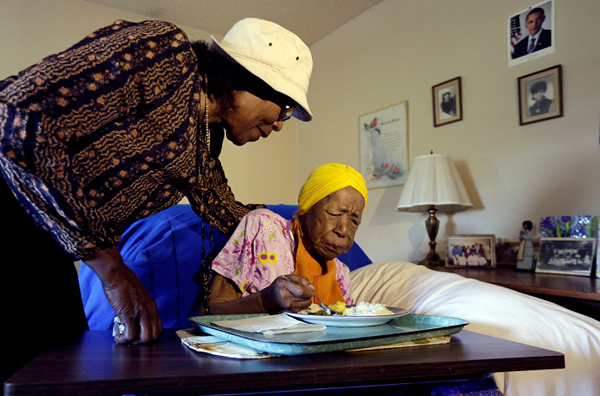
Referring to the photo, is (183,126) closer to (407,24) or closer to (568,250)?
(568,250)

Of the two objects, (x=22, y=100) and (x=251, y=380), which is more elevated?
(x=22, y=100)

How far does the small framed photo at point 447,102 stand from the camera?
310 centimetres

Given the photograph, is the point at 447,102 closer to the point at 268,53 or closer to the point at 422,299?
the point at 422,299

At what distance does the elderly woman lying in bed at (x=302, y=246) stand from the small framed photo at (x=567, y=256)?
51.9 inches

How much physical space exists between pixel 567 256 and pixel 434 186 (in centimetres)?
81

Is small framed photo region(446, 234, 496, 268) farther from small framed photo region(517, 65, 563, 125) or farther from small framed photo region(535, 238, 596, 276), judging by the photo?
small framed photo region(517, 65, 563, 125)

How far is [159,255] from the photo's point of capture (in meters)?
1.60

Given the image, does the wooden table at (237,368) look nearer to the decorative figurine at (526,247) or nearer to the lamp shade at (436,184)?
the decorative figurine at (526,247)

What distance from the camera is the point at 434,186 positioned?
282 centimetres

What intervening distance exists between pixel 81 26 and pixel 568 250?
3.88 m

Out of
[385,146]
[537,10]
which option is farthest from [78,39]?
[537,10]

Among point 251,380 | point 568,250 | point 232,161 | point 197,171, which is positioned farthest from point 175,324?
point 232,161

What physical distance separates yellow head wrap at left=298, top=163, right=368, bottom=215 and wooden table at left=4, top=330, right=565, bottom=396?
0.72 meters

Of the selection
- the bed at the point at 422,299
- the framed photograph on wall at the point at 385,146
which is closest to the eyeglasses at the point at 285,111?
the bed at the point at 422,299
